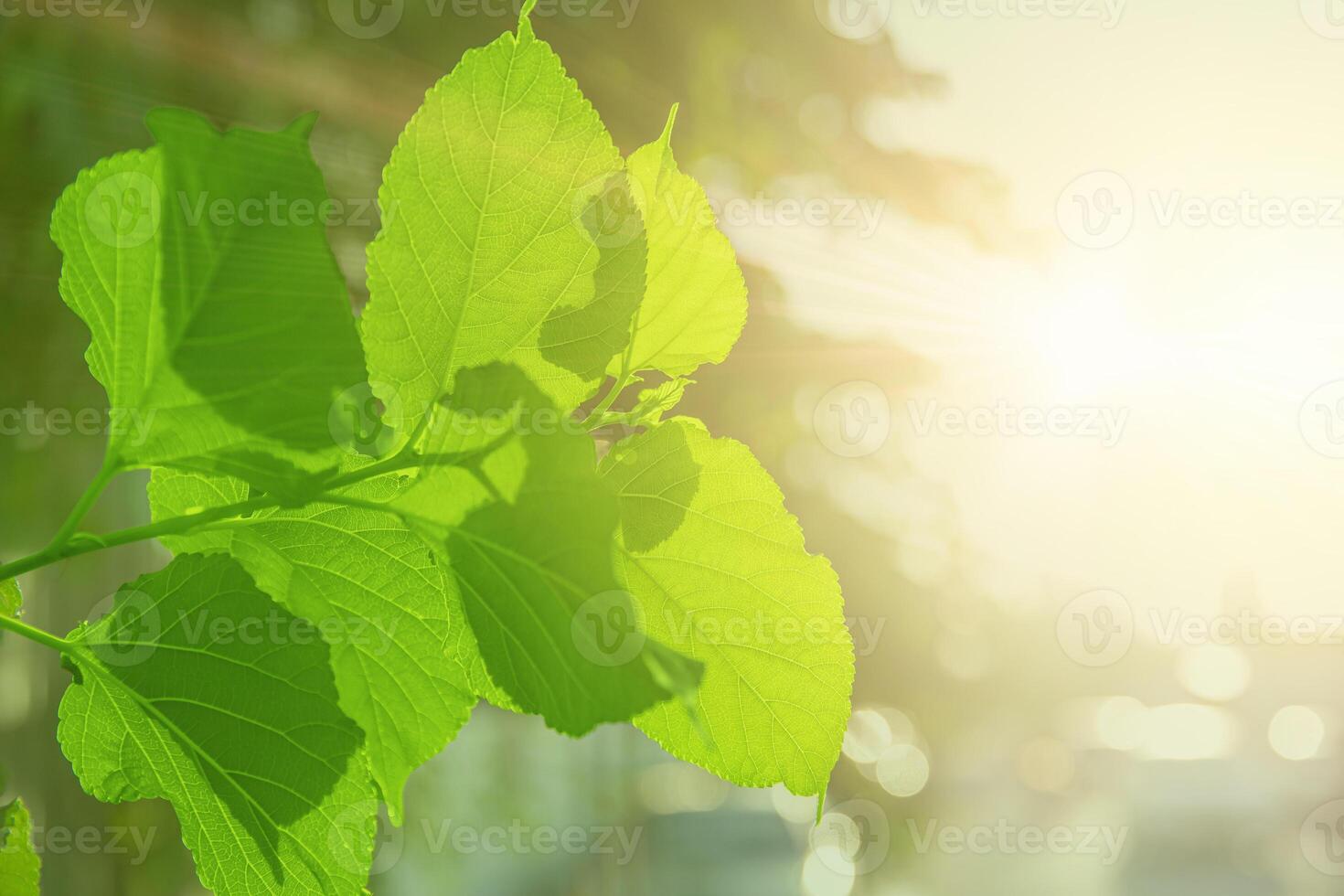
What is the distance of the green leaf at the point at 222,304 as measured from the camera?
0.45ft

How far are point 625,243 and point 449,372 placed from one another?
35mm

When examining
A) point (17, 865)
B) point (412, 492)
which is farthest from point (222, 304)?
point (17, 865)

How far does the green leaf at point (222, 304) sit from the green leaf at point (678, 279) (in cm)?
6

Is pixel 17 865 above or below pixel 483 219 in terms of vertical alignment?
below

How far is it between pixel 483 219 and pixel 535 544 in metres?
0.05

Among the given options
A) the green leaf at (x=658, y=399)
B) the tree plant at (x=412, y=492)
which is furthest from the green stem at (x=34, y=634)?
the green leaf at (x=658, y=399)

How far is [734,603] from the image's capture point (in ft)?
0.55

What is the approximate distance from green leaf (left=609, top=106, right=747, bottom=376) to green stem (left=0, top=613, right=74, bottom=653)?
100mm

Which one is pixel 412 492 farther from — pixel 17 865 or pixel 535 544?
pixel 17 865

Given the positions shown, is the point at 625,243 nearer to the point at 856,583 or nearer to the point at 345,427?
the point at 345,427

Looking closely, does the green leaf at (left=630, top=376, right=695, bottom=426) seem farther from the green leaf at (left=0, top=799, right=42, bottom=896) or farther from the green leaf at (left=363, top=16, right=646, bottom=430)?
the green leaf at (left=0, top=799, right=42, bottom=896)

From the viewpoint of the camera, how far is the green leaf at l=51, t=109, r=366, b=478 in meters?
0.14

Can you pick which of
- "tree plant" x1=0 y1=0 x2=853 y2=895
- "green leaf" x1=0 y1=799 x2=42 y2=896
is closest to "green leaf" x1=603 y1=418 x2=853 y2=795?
"tree plant" x1=0 y1=0 x2=853 y2=895

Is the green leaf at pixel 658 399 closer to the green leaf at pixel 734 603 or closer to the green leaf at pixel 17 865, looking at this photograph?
the green leaf at pixel 734 603
